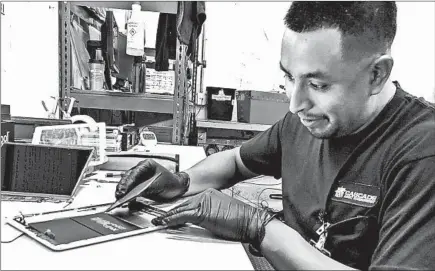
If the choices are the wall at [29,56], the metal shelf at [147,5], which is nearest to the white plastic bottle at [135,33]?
the metal shelf at [147,5]

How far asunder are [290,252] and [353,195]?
0.22 metres

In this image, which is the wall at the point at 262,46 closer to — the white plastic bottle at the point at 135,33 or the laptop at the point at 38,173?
the white plastic bottle at the point at 135,33

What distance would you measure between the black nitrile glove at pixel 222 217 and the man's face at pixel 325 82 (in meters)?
0.28

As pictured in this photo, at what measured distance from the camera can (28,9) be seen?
1.59 meters

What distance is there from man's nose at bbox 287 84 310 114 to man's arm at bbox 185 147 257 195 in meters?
0.44

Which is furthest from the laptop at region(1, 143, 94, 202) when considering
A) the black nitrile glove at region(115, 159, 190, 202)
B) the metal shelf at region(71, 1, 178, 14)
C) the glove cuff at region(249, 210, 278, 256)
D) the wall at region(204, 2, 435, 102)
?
the wall at region(204, 2, 435, 102)

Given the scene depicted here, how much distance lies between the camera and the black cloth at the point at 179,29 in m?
1.77

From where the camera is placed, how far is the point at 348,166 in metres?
0.93

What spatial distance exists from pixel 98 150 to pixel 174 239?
63 centimetres

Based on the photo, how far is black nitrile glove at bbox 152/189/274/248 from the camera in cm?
80

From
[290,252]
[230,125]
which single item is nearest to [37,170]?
[290,252]

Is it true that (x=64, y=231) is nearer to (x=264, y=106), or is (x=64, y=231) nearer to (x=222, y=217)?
(x=222, y=217)

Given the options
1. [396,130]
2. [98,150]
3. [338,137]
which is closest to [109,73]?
[98,150]

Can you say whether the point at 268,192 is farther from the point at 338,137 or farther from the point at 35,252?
the point at 35,252
